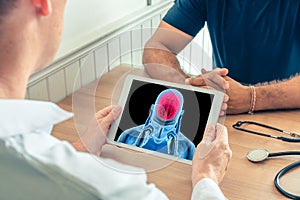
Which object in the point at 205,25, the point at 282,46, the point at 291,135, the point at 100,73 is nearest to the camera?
the point at 291,135

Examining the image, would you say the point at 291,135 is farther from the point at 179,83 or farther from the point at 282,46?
the point at 282,46

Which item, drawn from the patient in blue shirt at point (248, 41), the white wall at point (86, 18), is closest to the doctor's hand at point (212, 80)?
the patient in blue shirt at point (248, 41)

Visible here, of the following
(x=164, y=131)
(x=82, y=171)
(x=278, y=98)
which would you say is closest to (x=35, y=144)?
(x=82, y=171)

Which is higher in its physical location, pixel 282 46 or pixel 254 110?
pixel 282 46

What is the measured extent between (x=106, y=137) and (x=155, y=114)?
14 centimetres

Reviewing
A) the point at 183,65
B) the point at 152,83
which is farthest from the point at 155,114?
the point at 183,65

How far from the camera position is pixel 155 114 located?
1126mm

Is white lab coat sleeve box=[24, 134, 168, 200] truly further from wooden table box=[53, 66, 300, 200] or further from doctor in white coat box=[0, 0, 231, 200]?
wooden table box=[53, 66, 300, 200]

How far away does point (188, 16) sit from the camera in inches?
66.2

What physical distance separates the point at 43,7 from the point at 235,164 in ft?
2.25

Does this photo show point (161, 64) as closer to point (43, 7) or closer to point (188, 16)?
point (188, 16)

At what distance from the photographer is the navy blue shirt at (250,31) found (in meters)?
1.57

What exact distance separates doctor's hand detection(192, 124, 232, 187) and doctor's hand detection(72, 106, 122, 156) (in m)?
0.24

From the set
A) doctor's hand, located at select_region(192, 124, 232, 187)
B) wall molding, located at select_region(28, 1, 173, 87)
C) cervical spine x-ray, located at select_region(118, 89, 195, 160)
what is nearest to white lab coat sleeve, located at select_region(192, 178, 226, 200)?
doctor's hand, located at select_region(192, 124, 232, 187)
